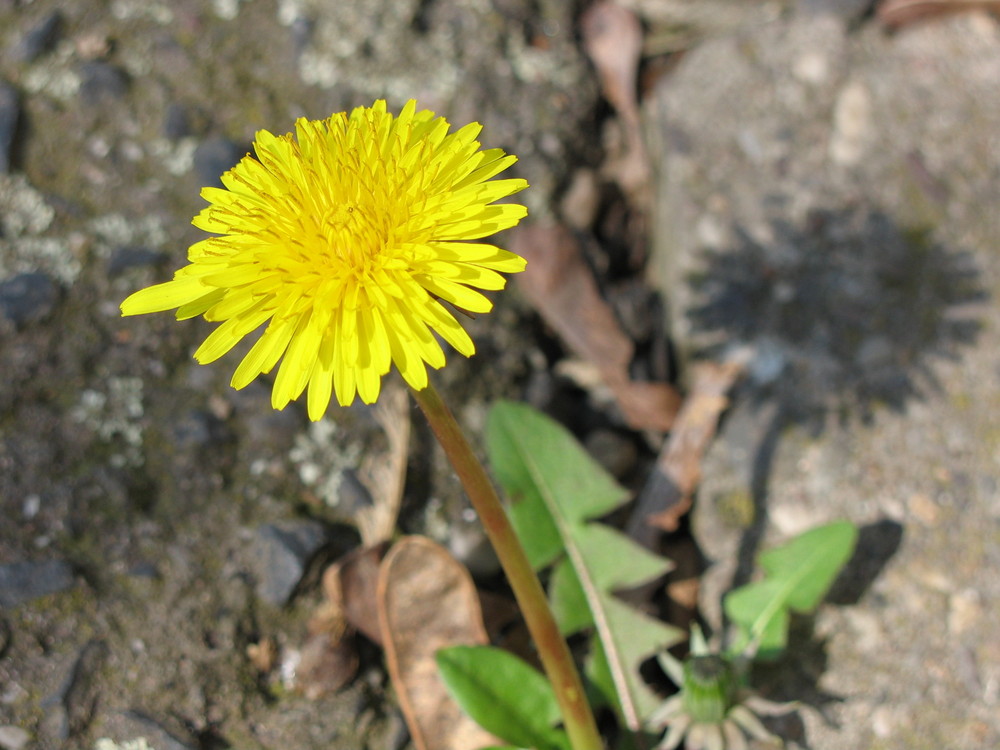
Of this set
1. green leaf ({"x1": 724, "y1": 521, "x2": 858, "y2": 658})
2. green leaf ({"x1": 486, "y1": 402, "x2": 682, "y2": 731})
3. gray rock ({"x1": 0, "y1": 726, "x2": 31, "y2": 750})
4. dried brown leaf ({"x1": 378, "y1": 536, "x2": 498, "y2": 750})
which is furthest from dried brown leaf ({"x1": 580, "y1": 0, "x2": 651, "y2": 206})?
gray rock ({"x1": 0, "y1": 726, "x2": 31, "y2": 750})

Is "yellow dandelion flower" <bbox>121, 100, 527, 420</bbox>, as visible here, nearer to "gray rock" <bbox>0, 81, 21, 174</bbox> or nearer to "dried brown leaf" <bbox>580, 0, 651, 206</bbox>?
"gray rock" <bbox>0, 81, 21, 174</bbox>

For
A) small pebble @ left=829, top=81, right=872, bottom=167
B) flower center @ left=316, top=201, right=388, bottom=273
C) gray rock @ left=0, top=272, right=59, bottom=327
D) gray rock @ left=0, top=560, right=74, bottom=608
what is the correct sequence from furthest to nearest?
1. small pebble @ left=829, top=81, right=872, bottom=167
2. gray rock @ left=0, top=272, right=59, bottom=327
3. gray rock @ left=0, top=560, right=74, bottom=608
4. flower center @ left=316, top=201, right=388, bottom=273

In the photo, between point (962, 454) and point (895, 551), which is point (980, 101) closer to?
point (962, 454)

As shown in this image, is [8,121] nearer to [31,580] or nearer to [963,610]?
[31,580]

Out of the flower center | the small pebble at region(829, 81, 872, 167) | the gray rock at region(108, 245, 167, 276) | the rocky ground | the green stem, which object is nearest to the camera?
the green stem

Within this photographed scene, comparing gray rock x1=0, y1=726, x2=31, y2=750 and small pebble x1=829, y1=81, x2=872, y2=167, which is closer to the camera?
gray rock x1=0, y1=726, x2=31, y2=750

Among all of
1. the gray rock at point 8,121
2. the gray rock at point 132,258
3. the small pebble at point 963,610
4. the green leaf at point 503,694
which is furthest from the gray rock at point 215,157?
the small pebble at point 963,610

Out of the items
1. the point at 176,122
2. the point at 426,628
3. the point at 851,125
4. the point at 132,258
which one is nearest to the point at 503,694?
the point at 426,628
